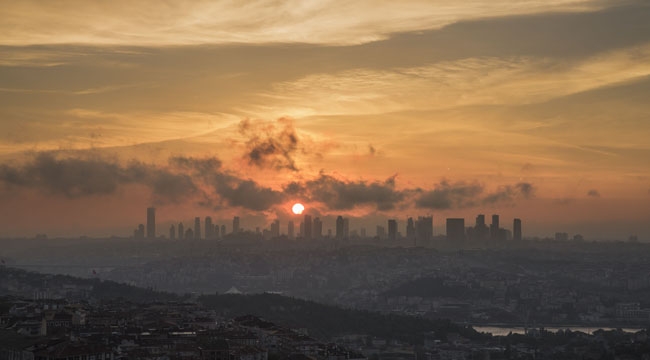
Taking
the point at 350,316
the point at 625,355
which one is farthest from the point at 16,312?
the point at 350,316

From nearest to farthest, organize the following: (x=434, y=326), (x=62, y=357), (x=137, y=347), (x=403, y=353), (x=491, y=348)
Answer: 1. (x=62, y=357)
2. (x=137, y=347)
3. (x=403, y=353)
4. (x=491, y=348)
5. (x=434, y=326)

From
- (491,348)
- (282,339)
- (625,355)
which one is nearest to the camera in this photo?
(282,339)

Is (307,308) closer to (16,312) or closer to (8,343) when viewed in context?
(16,312)

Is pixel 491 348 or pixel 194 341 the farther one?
pixel 491 348

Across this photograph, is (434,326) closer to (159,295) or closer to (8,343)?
(159,295)

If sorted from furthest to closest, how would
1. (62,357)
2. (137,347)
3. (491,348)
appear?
(491,348), (137,347), (62,357)

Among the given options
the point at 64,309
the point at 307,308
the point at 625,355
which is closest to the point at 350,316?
the point at 307,308
